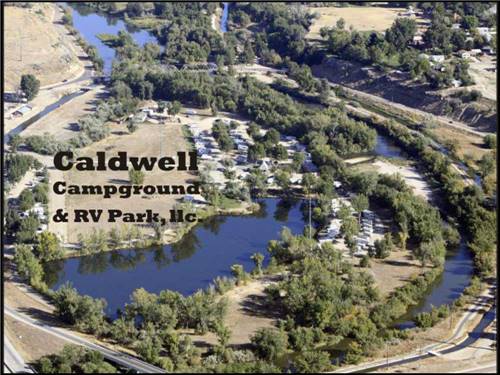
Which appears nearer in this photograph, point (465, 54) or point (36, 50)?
point (465, 54)

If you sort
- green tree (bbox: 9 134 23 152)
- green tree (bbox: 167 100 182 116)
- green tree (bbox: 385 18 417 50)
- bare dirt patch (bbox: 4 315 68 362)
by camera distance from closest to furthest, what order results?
1. bare dirt patch (bbox: 4 315 68 362)
2. green tree (bbox: 9 134 23 152)
3. green tree (bbox: 167 100 182 116)
4. green tree (bbox: 385 18 417 50)

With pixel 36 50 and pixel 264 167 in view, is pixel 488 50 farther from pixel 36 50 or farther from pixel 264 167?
pixel 36 50

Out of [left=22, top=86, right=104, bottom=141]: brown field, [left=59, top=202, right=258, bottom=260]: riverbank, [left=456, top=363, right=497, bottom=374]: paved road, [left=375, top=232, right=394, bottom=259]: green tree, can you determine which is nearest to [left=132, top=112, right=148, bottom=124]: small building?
[left=22, top=86, right=104, bottom=141]: brown field

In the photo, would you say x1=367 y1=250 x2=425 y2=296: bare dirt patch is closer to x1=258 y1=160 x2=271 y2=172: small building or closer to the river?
the river

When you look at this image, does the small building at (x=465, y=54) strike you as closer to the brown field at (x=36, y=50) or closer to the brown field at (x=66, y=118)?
the brown field at (x=66, y=118)

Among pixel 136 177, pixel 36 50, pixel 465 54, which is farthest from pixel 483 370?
pixel 36 50

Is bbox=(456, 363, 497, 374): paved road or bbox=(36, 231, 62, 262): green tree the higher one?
bbox=(36, 231, 62, 262): green tree

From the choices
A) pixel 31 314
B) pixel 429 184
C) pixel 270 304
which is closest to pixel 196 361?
pixel 270 304
